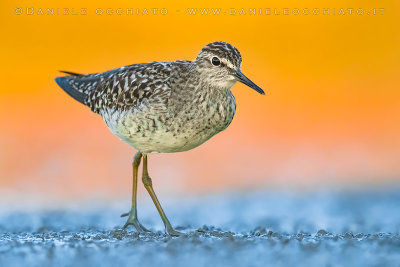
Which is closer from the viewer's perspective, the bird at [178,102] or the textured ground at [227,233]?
the textured ground at [227,233]

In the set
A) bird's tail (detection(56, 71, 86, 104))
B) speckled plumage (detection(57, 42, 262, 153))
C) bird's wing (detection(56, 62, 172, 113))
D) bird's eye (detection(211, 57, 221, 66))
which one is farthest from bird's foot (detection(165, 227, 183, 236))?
bird's tail (detection(56, 71, 86, 104))

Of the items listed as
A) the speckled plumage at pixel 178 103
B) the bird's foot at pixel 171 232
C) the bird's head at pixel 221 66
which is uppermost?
the bird's head at pixel 221 66

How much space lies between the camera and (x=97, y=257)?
20.9ft

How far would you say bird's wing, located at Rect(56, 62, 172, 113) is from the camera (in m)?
8.80

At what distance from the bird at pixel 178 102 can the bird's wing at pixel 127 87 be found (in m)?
0.01

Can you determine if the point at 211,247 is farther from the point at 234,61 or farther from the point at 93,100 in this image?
the point at 93,100

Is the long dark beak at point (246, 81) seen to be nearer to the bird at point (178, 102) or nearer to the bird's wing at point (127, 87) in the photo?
the bird at point (178, 102)

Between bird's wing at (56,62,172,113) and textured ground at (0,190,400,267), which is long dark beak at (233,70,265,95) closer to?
bird's wing at (56,62,172,113)

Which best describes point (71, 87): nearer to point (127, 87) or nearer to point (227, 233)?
point (127, 87)

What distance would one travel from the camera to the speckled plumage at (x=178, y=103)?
8.50 m

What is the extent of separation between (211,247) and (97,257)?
41.2 inches

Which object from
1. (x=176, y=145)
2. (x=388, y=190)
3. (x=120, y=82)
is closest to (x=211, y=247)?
(x=176, y=145)

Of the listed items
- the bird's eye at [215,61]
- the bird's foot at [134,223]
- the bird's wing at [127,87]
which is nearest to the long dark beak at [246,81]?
the bird's eye at [215,61]

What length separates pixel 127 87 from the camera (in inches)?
359
